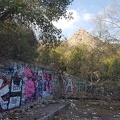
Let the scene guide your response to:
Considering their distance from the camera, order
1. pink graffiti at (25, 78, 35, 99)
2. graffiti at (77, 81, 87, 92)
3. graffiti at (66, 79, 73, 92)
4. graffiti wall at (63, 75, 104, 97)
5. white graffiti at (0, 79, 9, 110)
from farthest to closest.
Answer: graffiti at (77, 81, 87, 92) < graffiti at (66, 79, 73, 92) < graffiti wall at (63, 75, 104, 97) < pink graffiti at (25, 78, 35, 99) < white graffiti at (0, 79, 9, 110)

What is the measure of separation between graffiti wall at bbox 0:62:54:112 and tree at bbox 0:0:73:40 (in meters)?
2.05

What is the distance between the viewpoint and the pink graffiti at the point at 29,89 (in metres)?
12.5

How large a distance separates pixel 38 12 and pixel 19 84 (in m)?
3.75

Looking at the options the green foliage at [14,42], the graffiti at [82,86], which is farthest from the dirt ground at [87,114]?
the graffiti at [82,86]

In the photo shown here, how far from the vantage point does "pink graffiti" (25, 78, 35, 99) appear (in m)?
12.5

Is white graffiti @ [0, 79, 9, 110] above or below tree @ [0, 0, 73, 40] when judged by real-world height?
below

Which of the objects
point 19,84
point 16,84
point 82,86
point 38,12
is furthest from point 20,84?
point 82,86

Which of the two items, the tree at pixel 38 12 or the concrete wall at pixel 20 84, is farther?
the concrete wall at pixel 20 84

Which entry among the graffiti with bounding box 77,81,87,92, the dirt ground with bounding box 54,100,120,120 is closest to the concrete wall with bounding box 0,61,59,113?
the dirt ground with bounding box 54,100,120,120

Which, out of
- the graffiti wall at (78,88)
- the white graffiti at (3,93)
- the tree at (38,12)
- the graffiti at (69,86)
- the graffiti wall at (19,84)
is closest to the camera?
the tree at (38,12)

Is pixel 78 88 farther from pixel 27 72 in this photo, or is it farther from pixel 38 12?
pixel 38 12

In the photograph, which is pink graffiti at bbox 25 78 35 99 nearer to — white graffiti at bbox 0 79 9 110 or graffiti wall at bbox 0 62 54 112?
graffiti wall at bbox 0 62 54 112

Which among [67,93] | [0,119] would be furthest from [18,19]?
[67,93]

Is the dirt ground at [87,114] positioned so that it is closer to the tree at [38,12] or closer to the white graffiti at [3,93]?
the white graffiti at [3,93]
